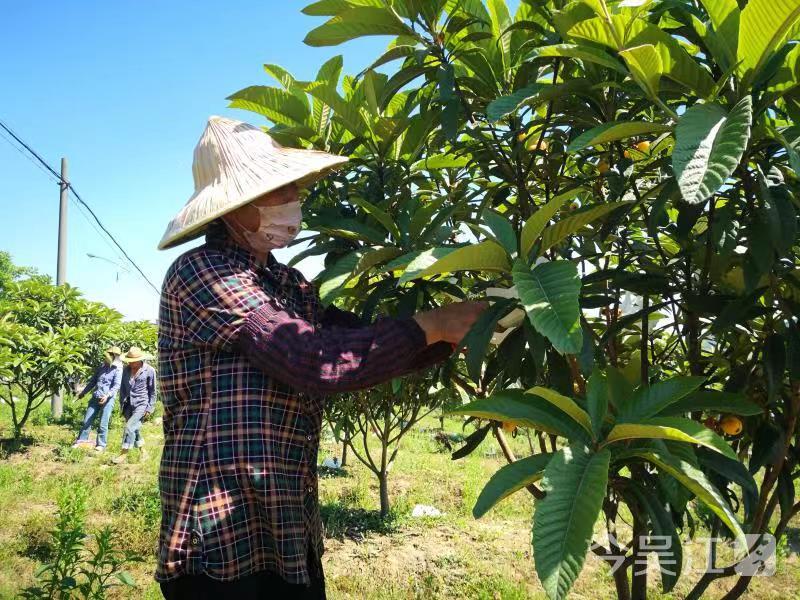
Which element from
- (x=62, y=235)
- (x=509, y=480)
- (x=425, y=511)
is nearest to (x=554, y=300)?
(x=509, y=480)

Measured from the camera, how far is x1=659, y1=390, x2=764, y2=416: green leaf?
107cm

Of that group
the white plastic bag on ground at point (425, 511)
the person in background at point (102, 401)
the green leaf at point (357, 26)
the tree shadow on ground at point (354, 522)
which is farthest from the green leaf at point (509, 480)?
the person in background at point (102, 401)

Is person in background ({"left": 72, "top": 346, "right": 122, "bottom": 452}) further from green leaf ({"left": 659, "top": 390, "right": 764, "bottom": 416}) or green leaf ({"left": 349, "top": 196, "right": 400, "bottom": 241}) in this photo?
green leaf ({"left": 659, "top": 390, "right": 764, "bottom": 416})

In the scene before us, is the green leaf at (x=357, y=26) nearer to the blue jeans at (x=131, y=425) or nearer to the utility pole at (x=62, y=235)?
the blue jeans at (x=131, y=425)

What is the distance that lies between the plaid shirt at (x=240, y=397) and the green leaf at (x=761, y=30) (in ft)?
2.30

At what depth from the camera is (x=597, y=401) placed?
99 cm

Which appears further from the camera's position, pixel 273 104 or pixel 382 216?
pixel 273 104

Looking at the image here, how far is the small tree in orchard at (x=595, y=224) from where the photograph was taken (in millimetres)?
916

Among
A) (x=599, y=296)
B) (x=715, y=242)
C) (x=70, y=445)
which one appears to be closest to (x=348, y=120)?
(x=599, y=296)

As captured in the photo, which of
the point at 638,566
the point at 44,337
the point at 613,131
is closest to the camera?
the point at 613,131

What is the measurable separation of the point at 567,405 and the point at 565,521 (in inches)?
7.8

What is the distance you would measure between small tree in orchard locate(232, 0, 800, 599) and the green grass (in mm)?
2427

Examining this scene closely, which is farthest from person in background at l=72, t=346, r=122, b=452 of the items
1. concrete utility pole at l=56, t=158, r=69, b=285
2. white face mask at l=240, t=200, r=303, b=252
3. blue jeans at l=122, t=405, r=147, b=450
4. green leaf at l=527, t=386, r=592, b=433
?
green leaf at l=527, t=386, r=592, b=433

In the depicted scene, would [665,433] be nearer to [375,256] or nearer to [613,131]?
[613,131]
